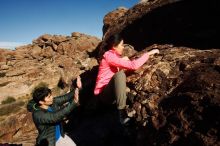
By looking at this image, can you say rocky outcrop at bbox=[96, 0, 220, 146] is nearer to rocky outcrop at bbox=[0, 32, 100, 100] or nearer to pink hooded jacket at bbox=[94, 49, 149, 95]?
pink hooded jacket at bbox=[94, 49, 149, 95]

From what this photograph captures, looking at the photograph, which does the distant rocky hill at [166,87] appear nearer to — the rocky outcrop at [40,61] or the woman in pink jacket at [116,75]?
the woman in pink jacket at [116,75]

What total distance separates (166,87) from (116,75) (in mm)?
1088

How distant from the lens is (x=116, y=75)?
511 cm

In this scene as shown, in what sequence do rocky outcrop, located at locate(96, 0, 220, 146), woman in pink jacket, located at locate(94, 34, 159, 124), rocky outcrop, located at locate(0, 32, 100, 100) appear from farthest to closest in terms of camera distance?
1. rocky outcrop, located at locate(0, 32, 100, 100)
2. woman in pink jacket, located at locate(94, 34, 159, 124)
3. rocky outcrop, located at locate(96, 0, 220, 146)

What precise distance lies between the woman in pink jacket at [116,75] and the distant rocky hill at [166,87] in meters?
0.21

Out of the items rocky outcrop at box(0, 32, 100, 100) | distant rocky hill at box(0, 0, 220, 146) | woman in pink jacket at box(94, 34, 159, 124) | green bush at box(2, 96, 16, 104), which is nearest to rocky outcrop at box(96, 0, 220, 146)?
distant rocky hill at box(0, 0, 220, 146)

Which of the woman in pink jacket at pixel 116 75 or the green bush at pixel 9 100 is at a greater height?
the woman in pink jacket at pixel 116 75

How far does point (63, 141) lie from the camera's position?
5250 millimetres

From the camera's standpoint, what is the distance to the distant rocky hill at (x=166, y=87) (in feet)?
11.8

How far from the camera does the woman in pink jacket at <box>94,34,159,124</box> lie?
5.12m

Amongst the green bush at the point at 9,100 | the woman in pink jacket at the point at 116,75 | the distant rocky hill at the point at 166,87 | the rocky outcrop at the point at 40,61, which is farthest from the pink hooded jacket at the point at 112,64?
the green bush at the point at 9,100

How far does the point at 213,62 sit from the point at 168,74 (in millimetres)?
906

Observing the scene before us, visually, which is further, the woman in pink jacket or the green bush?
the green bush

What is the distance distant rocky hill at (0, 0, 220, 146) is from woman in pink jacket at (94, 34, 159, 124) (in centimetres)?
21
